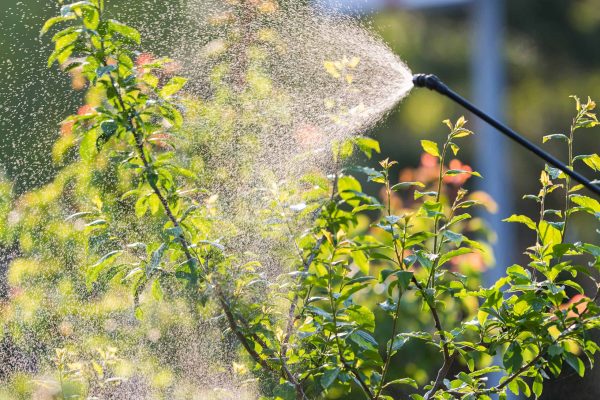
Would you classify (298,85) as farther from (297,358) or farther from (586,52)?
(586,52)

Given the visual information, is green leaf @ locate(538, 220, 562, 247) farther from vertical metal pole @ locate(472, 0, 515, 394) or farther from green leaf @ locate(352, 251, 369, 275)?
vertical metal pole @ locate(472, 0, 515, 394)

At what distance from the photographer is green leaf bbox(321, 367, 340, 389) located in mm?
1387

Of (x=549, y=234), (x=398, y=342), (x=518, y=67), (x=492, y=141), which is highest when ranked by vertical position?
(x=549, y=234)

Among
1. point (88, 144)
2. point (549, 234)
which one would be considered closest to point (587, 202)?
point (549, 234)

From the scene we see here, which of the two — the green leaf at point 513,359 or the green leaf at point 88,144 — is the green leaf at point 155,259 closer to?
the green leaf at point 88,144

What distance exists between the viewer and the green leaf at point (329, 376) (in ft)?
4.55

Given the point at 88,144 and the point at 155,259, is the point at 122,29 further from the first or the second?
the point at 155,259

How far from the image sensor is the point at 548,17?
7.92 metres

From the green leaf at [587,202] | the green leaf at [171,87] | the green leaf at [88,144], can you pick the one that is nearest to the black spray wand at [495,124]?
the green leaf at [587,202]

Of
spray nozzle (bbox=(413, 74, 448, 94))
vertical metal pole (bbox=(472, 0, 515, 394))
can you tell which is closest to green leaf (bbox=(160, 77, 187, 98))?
spray nozzle (bbox=(413, 74, 448, 94))

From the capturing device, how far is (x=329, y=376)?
1.40 meters

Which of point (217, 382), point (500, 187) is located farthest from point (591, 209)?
point (500, 187)

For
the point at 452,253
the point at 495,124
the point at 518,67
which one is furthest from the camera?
the point at 518,67

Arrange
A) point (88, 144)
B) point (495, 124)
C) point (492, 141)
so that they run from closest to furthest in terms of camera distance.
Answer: point (495, 124) < point (88, 144) < point (492, 141)
